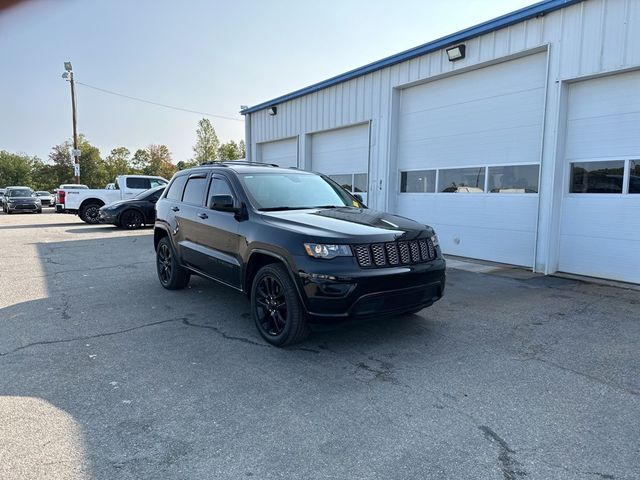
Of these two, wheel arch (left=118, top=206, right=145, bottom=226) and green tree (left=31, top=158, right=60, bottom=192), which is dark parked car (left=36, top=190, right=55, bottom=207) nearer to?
wheel arch (left=118, top=206, right=145, bottom=226)

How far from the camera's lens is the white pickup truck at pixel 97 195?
58.1 feet

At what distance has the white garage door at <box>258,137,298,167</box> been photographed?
15.0 meters

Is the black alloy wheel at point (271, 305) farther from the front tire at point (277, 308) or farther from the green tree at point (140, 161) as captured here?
the green tree at point (140, 161)

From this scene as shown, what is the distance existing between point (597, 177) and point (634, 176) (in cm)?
55

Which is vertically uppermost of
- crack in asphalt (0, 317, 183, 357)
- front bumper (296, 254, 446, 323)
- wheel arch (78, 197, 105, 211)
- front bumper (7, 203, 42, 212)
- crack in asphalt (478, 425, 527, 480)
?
wheel arch (78, 197, 105, 211)

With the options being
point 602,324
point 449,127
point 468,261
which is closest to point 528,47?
point 449,127

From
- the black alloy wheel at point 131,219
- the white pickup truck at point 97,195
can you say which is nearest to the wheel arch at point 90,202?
the white pickup truck at point 97,195

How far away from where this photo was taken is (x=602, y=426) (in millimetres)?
2945

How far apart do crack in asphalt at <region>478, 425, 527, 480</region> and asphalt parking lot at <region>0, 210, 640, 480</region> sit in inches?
0.4

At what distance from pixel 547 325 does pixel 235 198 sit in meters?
3.85

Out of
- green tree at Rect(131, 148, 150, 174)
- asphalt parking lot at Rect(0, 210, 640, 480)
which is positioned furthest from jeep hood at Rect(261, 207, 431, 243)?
green tree at Rect(131, 148, 150, 174)

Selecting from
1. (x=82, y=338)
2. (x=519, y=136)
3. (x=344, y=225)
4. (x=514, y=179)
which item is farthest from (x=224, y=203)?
(x=519, y=136)

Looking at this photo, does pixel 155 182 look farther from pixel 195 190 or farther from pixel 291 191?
pixel 291 191

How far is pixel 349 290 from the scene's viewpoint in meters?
3.79
